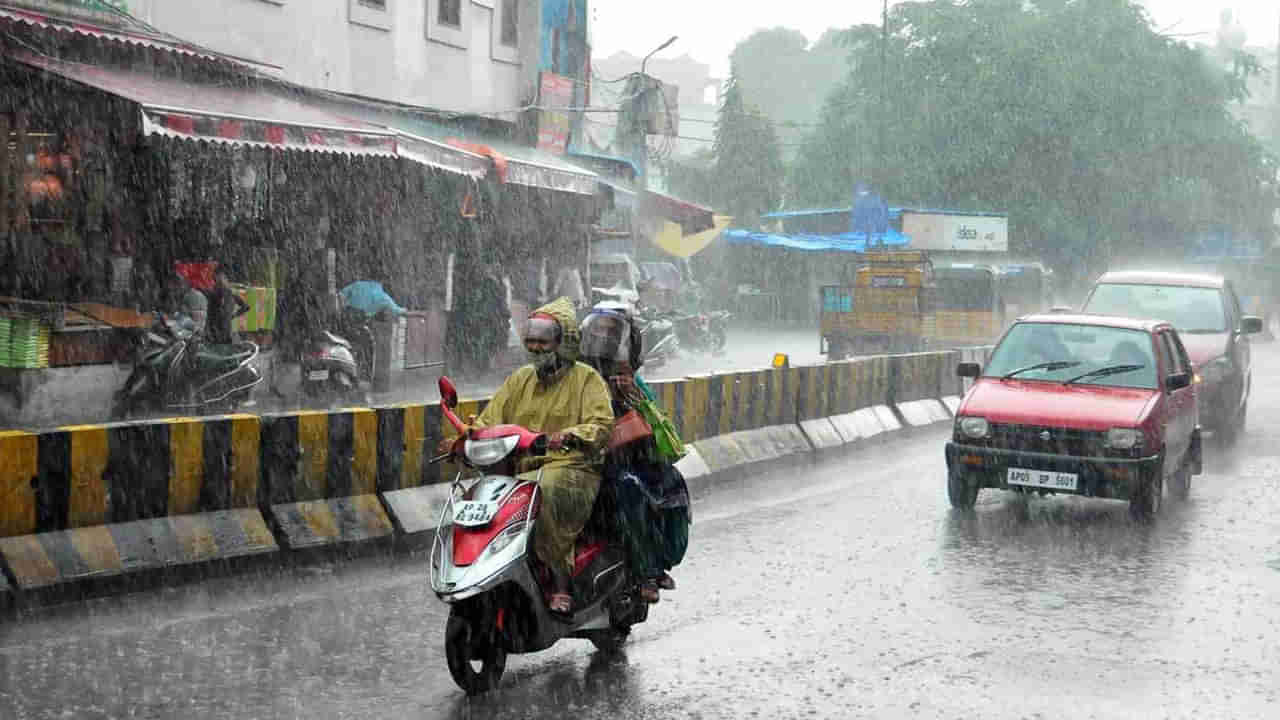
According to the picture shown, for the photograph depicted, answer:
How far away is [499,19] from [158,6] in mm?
9223

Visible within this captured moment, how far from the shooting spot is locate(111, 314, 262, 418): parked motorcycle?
1527cm

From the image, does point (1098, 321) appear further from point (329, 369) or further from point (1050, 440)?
point (329, 369)

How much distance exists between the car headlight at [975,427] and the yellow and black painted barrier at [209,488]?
355 centimetres

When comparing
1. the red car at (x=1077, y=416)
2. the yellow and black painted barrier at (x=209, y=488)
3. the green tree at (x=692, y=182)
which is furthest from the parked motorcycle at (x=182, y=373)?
the green tree at (x=692, y=182)

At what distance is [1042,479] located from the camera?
36.5ft

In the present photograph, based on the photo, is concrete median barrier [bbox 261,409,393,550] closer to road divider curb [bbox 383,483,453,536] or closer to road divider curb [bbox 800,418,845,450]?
road divider curb [bbox 383,483,453,536]

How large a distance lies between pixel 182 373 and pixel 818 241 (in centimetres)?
3306

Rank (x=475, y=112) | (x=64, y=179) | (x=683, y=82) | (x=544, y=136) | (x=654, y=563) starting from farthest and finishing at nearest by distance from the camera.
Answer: (x=683, y=82) → (x=544, y=136) → (x=475, y=112) → (x=64, y=179) → (x=654, y=563)

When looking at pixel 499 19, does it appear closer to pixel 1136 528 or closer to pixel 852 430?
pixel 852 430

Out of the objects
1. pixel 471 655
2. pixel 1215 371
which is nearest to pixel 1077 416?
pixel 1215 371

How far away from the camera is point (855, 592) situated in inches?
334

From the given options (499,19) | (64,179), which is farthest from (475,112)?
(64,179)

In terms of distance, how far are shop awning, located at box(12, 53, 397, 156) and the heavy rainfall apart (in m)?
0.07

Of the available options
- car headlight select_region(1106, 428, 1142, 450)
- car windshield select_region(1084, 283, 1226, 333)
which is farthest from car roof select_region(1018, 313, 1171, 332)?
car windshield select_region(1084, 283, 1226, 333)
